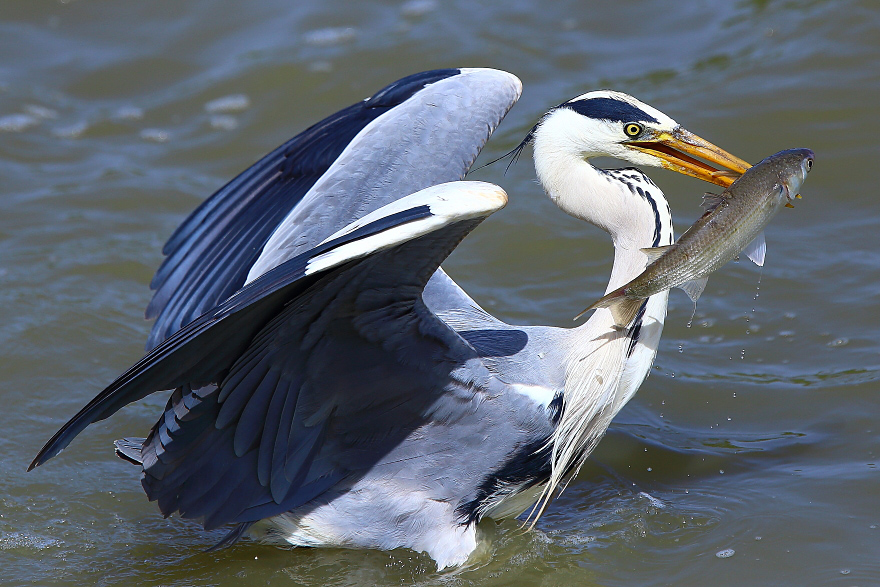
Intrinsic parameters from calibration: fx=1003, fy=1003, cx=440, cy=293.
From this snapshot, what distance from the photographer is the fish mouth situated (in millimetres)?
3621

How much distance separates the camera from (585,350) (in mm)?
3713

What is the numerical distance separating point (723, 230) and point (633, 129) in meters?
0.81

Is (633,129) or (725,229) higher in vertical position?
(633,129)

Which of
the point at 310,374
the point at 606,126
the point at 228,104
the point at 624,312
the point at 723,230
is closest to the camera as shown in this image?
the point at 723,230

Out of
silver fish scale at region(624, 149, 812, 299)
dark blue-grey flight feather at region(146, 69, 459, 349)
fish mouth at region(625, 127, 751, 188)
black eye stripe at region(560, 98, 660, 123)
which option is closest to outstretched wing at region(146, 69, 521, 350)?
dark blue-grey flight feather at region(146, 69, 459, 349)

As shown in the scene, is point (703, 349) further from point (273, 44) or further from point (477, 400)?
point (273, 44)

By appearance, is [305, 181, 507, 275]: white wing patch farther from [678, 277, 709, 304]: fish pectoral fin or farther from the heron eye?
the heron eye

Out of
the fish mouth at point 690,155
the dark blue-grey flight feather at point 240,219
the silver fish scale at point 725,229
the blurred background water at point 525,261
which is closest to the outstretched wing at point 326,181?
the dark blue-grey flight feather at point 240,219

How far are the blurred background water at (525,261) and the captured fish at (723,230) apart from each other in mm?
1155

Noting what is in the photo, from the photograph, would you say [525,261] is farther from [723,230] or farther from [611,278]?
[723,230]

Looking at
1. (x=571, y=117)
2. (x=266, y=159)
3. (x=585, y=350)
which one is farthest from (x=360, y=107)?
(x=585, y=350)

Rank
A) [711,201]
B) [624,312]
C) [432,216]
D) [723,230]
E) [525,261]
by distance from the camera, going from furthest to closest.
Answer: [525,261], [624,312], [711,201], [723,230], [432,216]

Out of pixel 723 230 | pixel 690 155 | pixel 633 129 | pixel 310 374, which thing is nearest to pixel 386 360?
pixel 310 374

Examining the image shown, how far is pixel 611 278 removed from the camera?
147 inches
